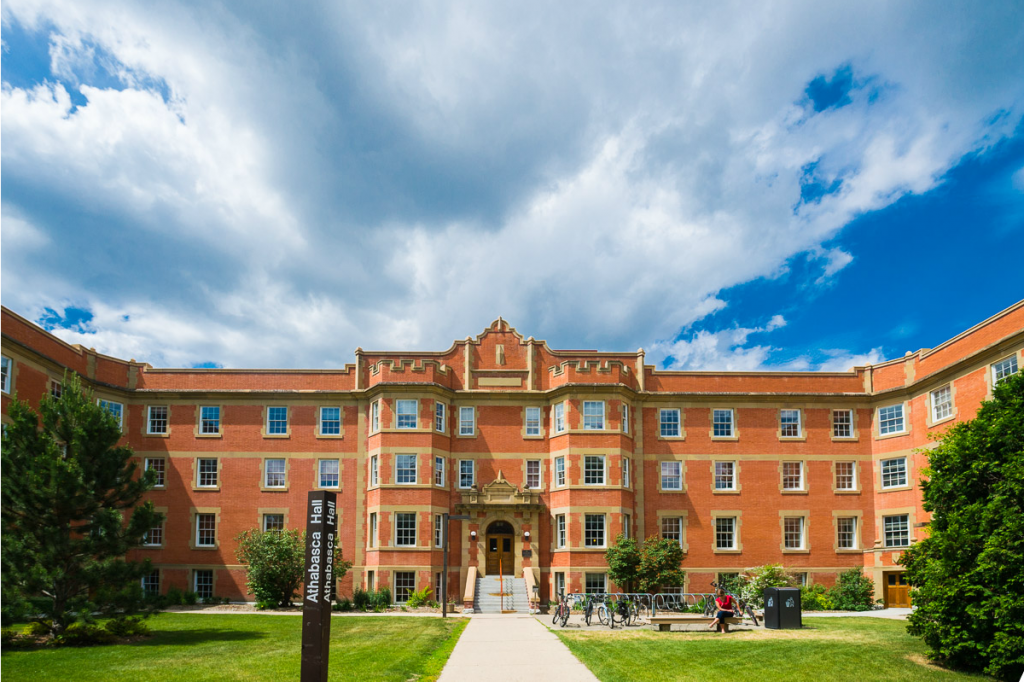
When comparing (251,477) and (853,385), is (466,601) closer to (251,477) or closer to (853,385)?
(251,477)

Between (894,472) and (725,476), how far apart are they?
315 inches

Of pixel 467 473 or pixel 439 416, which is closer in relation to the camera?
pixel 439 416

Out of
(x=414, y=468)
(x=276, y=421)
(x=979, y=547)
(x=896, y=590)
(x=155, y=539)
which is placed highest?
(x=276, y=421)

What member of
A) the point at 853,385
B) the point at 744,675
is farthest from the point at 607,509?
the point at 744,675

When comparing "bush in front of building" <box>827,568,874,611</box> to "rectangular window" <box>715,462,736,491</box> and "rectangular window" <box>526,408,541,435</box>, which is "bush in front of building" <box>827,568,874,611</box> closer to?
Result: "rectangular window" <box>715,462,736,491</box>

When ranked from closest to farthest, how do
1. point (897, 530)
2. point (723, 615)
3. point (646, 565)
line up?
point (723, 615) → point (646, 565) → point (897, 530)

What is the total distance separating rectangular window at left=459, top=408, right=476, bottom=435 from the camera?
132 ft

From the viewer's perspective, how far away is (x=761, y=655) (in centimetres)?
1972

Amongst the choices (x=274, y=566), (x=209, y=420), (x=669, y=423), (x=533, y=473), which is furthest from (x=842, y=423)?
(x=209, y=420)

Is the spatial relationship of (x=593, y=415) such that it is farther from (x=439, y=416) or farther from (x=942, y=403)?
(x=942, y=403)

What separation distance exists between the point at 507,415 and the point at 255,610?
48.0 feet

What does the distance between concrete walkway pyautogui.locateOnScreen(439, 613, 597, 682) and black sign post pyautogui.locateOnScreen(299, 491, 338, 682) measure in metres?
3.98

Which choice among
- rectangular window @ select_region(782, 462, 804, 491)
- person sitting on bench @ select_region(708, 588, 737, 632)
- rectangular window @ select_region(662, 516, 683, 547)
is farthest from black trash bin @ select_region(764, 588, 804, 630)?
rectangular window @ select_region(782, 462, 804, 491)

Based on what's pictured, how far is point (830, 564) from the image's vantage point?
38781 mm
